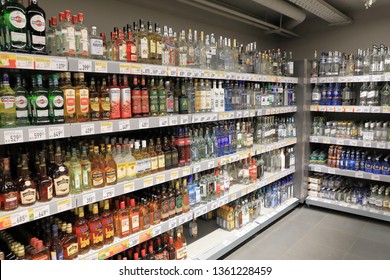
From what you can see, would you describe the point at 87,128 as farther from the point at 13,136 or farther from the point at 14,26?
the point at 14,26

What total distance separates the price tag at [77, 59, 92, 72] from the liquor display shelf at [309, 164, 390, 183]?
140 inches

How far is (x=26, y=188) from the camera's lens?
1.70 meters

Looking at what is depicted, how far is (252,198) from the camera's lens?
11.9 ft

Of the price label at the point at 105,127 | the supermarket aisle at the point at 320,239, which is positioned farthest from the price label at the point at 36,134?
the supermarket aisle at the point at 320,239

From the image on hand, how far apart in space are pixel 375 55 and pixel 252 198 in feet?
7.98

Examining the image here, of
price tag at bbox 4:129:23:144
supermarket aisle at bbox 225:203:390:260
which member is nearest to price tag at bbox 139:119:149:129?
price tag at bbox 4:129:23:144

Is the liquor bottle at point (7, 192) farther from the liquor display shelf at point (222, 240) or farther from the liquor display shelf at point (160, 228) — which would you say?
the liquor display shelf at point (222, 240)

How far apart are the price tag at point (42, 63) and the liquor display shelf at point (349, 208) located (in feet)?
12.8

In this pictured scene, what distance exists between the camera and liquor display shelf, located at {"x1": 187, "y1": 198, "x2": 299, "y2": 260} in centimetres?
283

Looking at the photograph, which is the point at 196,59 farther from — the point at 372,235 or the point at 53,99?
the point at 372,235

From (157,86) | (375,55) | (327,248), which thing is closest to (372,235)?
(327,248)

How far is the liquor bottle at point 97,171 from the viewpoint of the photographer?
1989 mm

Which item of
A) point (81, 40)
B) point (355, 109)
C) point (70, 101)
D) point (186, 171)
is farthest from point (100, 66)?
point (355, 109)

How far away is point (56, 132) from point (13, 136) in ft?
0.74
